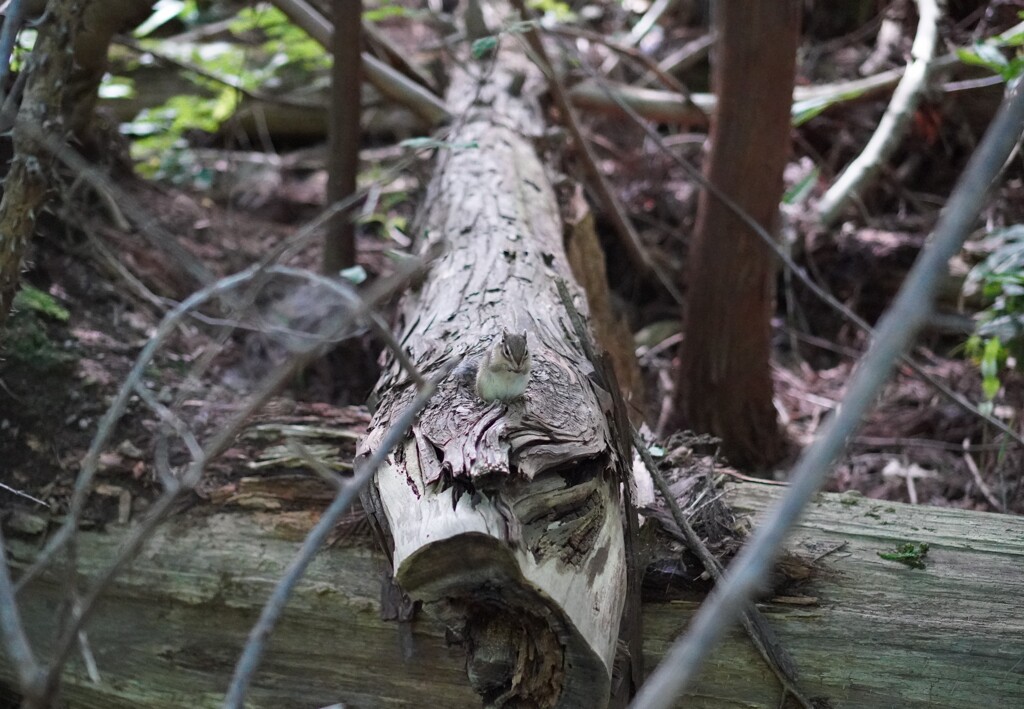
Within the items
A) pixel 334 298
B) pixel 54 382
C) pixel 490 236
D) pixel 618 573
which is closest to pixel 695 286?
pixel 490 236

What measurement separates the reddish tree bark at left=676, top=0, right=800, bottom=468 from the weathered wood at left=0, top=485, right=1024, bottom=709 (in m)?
1.88

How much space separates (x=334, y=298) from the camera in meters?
4.46

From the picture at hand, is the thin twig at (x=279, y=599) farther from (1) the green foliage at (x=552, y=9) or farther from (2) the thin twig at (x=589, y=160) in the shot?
(1) the green foliage at (x=552, y=9)

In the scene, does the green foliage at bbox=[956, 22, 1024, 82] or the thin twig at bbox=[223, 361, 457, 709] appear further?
the green foliage at bbox=[956, 22, 1024, 82]

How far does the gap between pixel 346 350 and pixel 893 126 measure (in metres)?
3.87

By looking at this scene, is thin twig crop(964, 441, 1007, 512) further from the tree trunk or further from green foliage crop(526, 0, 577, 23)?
green foliage crop(526, 0, 577, 23)

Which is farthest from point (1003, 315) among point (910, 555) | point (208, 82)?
point (208, 82)

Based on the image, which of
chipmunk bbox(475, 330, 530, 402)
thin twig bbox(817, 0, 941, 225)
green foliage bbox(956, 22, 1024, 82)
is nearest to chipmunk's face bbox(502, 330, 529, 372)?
chipmunk bbox(475, 330, 530, 402)

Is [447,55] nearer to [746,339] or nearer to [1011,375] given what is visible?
[746,339]

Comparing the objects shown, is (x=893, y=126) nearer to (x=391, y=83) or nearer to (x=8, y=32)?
(x=391, y=83)

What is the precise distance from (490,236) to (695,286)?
1.67 metres

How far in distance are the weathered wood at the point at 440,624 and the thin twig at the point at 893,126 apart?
335 cm

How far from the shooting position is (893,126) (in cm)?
541

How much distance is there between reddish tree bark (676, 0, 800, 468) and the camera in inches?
159
